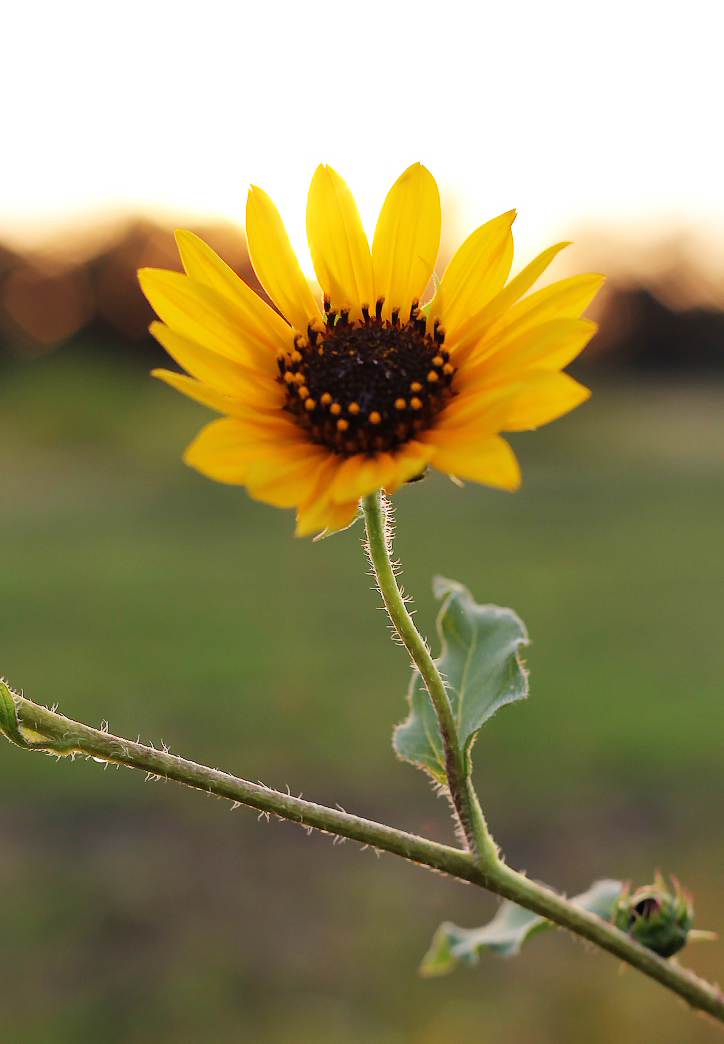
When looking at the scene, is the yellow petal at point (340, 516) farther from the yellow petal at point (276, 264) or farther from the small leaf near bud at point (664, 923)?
the small leaf near bud at point (664, 923)

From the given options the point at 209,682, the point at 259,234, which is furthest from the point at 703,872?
the point at 259,234

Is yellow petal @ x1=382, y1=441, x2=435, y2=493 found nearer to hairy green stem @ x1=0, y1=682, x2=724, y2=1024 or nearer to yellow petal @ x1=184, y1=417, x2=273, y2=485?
yellow petal @ x1=184, y1=417, x2=273, y2=485

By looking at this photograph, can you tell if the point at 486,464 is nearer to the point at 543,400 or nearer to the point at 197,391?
the point at 543,400

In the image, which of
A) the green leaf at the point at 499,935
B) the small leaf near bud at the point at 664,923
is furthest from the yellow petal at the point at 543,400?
the green leaf at the point at 499,935

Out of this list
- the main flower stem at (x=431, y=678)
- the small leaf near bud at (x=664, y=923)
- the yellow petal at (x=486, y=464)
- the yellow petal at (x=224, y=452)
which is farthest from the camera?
the small leaf near bud at (x=664, y=923)

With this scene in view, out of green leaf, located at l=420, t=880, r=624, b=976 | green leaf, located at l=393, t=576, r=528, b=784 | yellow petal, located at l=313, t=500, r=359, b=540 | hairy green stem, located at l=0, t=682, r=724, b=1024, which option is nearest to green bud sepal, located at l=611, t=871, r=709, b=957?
green leaf, located at l=420, t=880, r=624, b=976

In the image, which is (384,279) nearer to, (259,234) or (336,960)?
(259,234)

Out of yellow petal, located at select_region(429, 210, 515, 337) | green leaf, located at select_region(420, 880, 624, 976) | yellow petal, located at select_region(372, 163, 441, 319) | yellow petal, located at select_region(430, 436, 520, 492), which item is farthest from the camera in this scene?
green leaf, located at select_region(420, 880, 624, 976)
